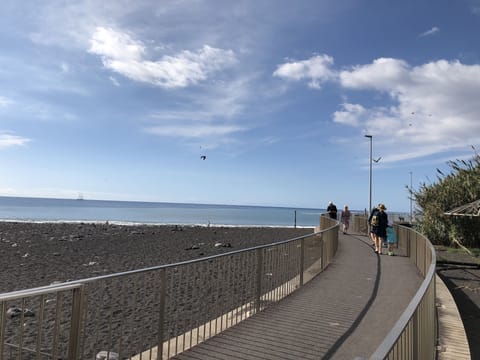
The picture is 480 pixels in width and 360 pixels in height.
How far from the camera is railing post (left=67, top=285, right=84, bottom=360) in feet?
12.2

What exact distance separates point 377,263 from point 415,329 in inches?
369

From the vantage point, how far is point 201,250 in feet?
67.5

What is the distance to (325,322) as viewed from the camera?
6.30m

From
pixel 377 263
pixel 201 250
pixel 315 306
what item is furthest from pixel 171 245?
pixel 315 306

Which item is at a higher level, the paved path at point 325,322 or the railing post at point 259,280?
the railing post at point 259,280

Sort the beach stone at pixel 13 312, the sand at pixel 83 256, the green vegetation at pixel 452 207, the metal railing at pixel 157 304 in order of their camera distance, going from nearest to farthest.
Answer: the metal railing at pixel 157 304
the beach stone at pixel 13 312
the sand at pixel 83 256
the green vegetation at pixel 452 207

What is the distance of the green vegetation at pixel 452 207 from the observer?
20578 mm

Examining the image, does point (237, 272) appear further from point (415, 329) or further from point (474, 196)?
point (474, 196)

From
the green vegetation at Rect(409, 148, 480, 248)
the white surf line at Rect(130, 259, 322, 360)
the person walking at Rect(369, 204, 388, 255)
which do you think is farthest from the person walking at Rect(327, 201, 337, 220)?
the white surf line at Rect(130, 259, 322, 360)

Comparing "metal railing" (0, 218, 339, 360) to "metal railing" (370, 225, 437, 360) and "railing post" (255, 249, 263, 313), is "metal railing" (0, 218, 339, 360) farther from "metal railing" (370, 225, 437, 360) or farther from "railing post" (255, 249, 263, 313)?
"metal railing" (370, 225, 437, 360)

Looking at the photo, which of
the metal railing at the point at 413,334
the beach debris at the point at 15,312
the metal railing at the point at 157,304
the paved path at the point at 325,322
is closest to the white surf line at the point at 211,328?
the metal railing at the point at 157,304

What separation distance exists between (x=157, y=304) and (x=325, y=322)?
3234 millimetres

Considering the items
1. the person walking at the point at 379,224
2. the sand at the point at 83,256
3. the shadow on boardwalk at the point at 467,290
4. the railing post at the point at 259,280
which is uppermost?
the person walking at the point at 379,224

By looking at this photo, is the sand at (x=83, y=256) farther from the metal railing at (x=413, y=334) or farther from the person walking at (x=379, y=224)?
the metal railing at (x=413, y=334)
